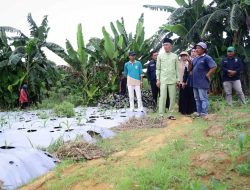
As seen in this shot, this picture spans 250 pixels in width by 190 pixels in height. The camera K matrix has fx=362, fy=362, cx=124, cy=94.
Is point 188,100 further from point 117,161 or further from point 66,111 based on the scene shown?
point 117,161

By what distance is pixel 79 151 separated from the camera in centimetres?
443

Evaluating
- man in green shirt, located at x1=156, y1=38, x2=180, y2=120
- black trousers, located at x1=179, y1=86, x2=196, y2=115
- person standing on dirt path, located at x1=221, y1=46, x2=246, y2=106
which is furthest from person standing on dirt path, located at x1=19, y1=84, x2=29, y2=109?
person standing on dirt path, located at x1=221, y1=46, x2=246, y2=106

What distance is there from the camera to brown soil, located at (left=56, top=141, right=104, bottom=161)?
14.3ft

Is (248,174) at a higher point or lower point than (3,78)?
lower

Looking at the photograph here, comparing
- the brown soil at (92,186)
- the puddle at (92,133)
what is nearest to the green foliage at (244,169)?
the brown soil at (92,186)

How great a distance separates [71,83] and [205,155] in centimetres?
1025

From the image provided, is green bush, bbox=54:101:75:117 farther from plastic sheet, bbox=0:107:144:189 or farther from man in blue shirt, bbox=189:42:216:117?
man in blue shirt, bbox=189:42:216:117

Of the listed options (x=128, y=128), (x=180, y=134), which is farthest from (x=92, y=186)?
(x=128, y=128)

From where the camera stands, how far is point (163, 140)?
15.5 feet

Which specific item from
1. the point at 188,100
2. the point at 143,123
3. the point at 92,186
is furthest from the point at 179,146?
the point at 188,100

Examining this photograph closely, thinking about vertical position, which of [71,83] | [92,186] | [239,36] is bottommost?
[92,186]

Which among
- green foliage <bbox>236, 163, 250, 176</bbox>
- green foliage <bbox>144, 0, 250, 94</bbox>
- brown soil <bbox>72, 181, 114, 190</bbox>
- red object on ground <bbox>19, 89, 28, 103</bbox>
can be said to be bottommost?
brown soil <bbox>72, 181, 114, 190</bbox>

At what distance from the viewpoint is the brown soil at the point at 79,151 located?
435 centimetres

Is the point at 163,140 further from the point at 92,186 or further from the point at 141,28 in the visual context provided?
the point at 141,28
